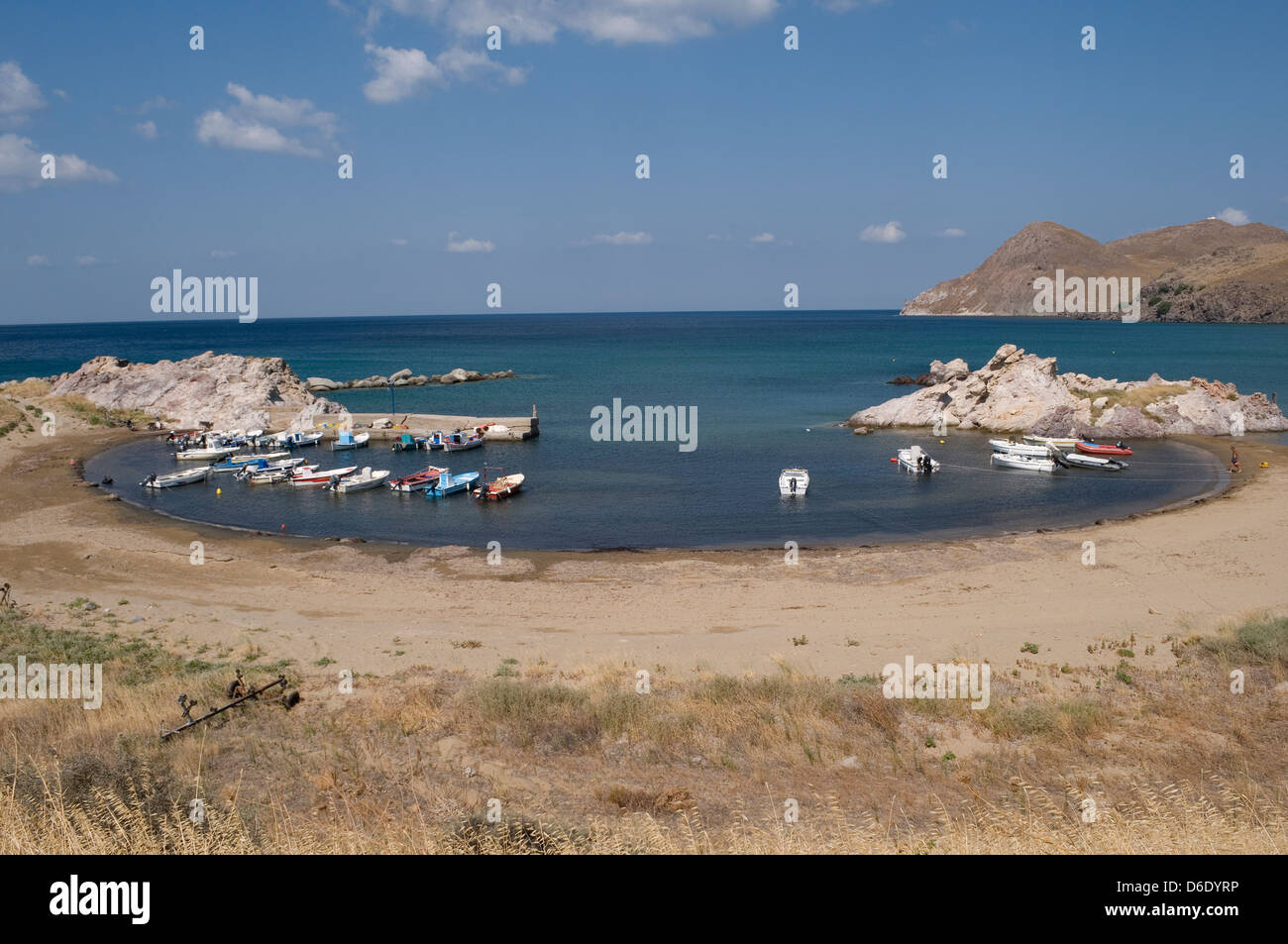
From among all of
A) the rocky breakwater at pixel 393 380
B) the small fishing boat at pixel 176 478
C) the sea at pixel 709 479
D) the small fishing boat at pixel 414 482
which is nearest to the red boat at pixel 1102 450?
the sea at pixel 709 479

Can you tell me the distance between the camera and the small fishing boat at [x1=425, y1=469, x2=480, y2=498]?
43.9 m

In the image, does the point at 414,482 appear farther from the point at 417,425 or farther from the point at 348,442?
the point at 417,425

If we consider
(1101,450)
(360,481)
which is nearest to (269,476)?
(360,481)

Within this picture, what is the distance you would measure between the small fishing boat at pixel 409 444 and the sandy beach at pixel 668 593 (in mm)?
19554

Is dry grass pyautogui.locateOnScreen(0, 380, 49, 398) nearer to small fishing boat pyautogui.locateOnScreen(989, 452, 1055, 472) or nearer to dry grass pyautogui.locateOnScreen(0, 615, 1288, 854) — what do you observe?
dry grass pyautogui.locateOnScreen(0, 615, 1288, 854)

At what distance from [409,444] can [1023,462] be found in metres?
39.0

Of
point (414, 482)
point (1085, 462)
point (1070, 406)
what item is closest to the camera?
point (414, 482)

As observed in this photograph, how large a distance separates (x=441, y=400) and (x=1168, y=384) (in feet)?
214

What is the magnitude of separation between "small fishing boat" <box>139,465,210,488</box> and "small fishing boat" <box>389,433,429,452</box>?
11.8 m

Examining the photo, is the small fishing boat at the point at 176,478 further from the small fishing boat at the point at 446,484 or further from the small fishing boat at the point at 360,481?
the small fishing boat at the point at 446,484

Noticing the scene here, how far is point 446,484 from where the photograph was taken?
44.2 metres

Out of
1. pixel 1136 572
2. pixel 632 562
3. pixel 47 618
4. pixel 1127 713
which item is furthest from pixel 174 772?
pixel 1136 572

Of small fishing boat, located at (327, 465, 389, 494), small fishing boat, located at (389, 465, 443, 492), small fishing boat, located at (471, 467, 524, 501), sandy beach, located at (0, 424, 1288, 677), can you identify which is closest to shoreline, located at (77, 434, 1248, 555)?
sandy beach, located at (0, 424, 1288, 677)

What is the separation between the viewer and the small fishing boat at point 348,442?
189ft
